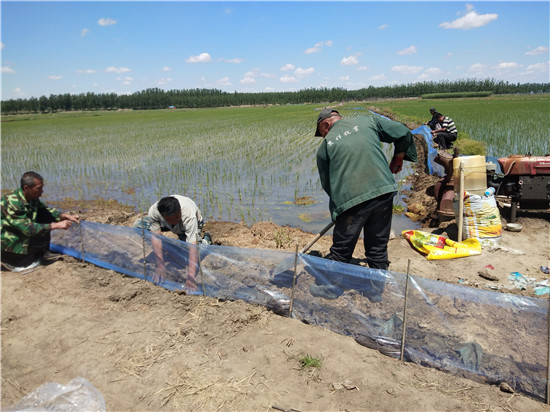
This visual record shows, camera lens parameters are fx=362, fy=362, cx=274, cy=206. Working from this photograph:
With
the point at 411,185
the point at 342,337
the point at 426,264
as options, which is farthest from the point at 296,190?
the point at 342,337

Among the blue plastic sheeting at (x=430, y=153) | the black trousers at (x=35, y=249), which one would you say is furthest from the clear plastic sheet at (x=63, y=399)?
the blue plastic sheeting at (x=430, y=153)

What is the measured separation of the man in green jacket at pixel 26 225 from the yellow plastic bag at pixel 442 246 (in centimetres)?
397

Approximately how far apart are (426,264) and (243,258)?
81.1 inches

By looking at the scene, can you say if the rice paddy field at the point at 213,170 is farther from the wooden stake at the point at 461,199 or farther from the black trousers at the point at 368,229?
the black trousers at the point at 368,229

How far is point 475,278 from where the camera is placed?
3582mm

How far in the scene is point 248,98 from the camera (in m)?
79.4

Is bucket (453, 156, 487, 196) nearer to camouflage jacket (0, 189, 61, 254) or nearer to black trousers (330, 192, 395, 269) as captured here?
black trousers (330, 192, 395, 269)

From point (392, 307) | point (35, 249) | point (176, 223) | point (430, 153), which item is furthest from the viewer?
point (430, 153)

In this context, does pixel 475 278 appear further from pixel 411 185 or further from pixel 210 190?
pixel 210 190

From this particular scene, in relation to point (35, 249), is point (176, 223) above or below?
above

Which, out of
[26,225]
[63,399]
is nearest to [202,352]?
[63,399]

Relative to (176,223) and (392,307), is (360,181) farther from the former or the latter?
(176,223)

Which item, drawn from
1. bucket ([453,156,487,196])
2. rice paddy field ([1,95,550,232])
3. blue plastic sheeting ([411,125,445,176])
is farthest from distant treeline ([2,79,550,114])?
bucket ([453,156,487,196])

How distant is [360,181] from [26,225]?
350 cm
